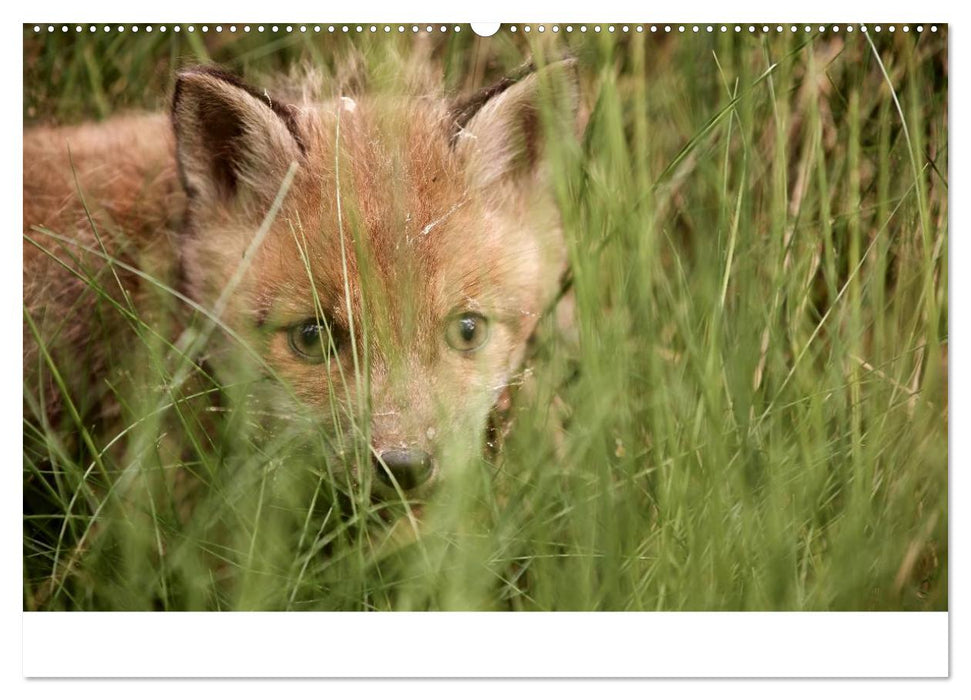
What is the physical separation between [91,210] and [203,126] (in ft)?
1.21

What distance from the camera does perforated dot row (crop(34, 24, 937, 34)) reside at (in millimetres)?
1981

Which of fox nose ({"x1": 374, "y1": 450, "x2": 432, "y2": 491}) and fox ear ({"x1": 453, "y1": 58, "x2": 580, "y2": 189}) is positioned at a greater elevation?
fox ear ({"x1": 453, "y1": 58, "x2": 580, "y2": 189})

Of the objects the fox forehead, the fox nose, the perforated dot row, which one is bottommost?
the fox nose

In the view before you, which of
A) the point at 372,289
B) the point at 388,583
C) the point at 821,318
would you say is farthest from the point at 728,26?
the point at 388,583

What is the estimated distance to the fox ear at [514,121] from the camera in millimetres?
2029

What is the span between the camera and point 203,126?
6.73 feet

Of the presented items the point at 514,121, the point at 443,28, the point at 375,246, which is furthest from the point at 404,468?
the point at 443,28
